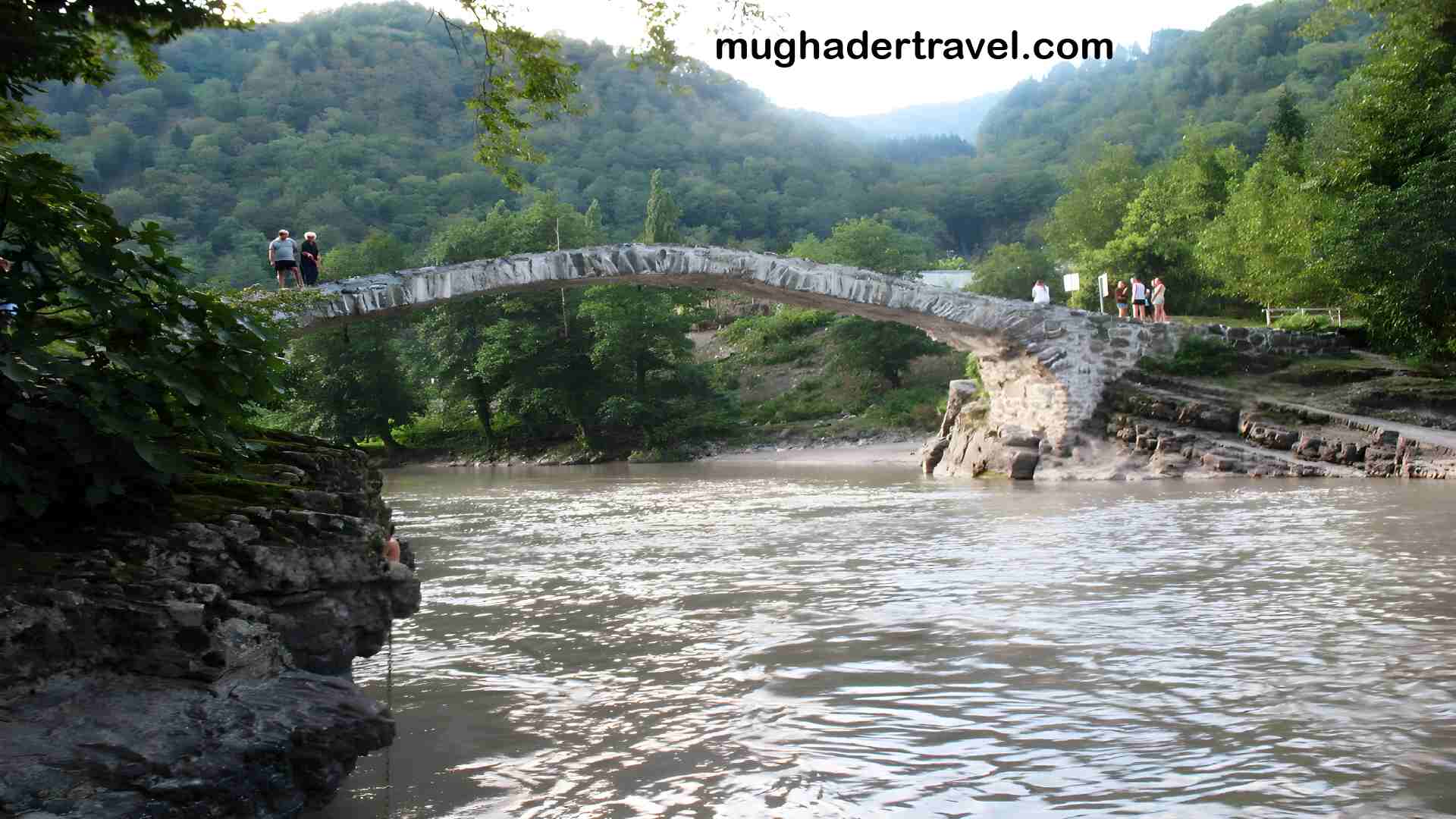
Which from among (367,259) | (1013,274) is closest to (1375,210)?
(1013,274)

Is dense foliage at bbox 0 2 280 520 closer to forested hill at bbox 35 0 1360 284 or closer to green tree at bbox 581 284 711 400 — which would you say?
green tree at bbox 581 284 711 400

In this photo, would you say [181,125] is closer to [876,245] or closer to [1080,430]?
[876,245]

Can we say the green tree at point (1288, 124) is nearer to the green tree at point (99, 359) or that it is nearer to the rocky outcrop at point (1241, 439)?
the rocky outcrop at point (1241, 439)

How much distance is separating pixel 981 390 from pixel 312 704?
1977cm

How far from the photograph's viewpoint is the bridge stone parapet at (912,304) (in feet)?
56.6

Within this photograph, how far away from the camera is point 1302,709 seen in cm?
395

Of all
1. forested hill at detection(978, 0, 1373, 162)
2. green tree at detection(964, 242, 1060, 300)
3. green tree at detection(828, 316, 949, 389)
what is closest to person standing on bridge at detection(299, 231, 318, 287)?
green tree at detection(828, 316, 949, 389)

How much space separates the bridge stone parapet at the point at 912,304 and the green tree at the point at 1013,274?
2707 cm

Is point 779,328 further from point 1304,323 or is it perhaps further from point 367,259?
point 1304,323

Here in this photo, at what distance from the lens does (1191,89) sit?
107438mm

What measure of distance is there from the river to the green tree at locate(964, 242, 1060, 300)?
1437 inches

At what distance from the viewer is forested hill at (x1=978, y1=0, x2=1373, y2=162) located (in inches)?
3127

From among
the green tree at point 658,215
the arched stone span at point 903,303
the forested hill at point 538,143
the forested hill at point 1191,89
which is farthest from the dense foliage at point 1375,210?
the green tree at point 658,215

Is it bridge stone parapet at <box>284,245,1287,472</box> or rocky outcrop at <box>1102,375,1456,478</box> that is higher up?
bridge stone parapet at <box>284,245,1287,472</box>
